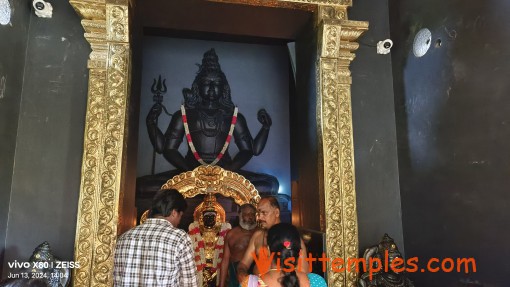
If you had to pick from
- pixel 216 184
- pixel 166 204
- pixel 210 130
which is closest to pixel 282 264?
pixel 166 204

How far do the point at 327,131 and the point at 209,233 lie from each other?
2167mm

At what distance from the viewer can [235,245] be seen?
152 inches

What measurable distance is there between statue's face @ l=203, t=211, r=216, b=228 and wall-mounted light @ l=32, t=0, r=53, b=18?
285cm

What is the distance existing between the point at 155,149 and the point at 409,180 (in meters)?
3.36

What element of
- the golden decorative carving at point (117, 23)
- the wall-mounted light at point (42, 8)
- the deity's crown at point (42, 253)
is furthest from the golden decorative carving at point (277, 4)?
the deity's crown at point (42, 253)

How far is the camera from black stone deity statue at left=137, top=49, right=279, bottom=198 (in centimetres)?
518

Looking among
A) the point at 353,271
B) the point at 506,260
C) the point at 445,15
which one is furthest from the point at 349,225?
the point at 445,15

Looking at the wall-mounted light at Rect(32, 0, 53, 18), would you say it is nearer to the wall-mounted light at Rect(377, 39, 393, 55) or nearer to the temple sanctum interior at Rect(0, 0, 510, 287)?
the temple sanctum interior at Rect(0, 0, 510, 287)

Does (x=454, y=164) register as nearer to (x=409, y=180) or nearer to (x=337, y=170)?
(x=409, y=180)

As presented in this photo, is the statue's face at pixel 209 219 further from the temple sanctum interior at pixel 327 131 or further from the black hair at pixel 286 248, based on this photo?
the black hair at pixel 286 248

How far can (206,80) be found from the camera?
539 cm

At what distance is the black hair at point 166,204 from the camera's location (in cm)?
256

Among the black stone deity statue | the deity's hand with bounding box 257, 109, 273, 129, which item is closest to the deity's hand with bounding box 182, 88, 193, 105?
the black stone deity statue

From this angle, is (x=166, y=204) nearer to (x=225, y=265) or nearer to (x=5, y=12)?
(x=225, y=265)
